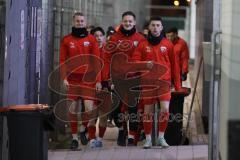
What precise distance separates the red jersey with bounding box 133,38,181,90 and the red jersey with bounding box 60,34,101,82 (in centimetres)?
76

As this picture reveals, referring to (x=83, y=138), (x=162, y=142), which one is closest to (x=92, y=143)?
(x=83, y=138)

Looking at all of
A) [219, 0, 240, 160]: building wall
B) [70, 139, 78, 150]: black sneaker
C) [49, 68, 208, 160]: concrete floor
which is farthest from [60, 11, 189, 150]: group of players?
[219, 0, 240, 160]: building wall

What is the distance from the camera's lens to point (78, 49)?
10016 millimetres

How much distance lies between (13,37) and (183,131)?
4518 millimetres

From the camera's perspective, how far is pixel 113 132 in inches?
481

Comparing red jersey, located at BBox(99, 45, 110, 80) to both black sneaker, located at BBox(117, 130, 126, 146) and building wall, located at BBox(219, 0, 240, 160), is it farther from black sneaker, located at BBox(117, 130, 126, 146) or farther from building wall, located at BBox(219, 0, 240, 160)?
building wall, located at BBox(219, 0, 240, 160)

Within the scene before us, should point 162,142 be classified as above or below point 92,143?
above

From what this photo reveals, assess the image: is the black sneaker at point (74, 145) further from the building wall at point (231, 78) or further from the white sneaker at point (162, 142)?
the building wall at point (231, 78)

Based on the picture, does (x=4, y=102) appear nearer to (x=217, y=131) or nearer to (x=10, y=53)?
(x=10, y=53)

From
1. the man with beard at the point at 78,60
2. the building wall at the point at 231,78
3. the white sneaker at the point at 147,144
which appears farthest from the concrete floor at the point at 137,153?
the building wall at the point at 231,78

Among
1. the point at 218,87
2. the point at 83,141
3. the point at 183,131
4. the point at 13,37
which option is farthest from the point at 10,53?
the point at 183,131

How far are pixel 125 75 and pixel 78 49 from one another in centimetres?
83

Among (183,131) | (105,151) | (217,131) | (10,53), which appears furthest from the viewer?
(183,131)

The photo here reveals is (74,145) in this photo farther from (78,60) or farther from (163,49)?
(163,49)
